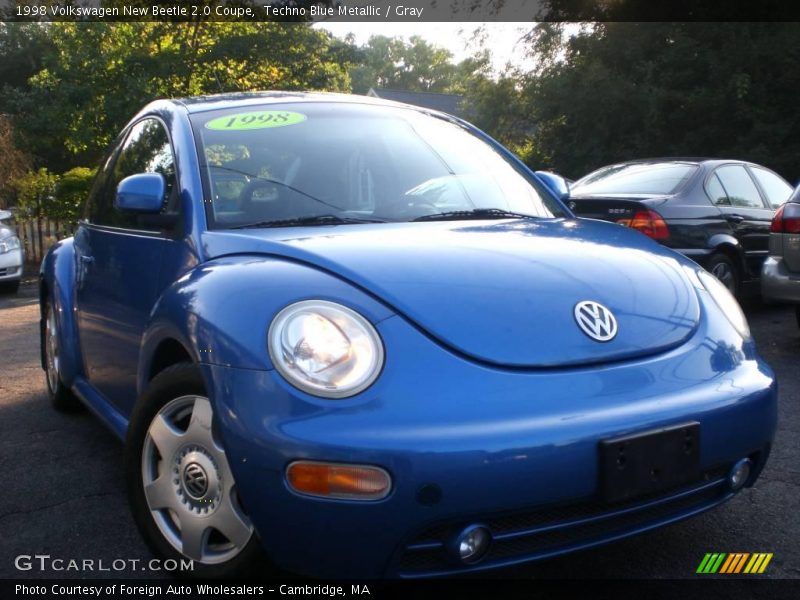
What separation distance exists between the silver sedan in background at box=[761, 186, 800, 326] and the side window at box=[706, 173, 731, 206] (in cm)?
117

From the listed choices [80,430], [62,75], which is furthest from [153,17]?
[80,430]

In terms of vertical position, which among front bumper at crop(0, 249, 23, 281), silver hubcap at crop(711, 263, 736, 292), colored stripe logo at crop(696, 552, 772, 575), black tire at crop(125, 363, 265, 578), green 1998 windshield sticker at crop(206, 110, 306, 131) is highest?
green 1998 windshield sticker at crop(206, 110, 306, 131)

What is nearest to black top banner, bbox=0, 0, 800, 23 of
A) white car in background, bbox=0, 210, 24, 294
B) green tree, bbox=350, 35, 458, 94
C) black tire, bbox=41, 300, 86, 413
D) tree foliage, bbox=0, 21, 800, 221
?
tree foliage, bbox=0, 21, 800, 221

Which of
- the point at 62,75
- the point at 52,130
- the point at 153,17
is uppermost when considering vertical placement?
the point at 153,17

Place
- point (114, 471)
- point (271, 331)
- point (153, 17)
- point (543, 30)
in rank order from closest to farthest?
point (271, 331) → point (114, 471) → point (153, 17) → point (543, 30)

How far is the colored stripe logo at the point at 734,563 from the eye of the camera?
2613 millimetres

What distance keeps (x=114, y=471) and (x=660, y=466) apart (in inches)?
94.8

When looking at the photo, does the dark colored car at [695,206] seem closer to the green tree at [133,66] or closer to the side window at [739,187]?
the side window at [739,187]

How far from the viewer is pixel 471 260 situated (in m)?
2.50

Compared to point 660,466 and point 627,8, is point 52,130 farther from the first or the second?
point 660,466

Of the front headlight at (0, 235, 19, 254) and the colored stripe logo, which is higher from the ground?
the colored stripe logo

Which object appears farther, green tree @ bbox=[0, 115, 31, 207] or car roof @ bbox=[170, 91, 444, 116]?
green tree @ bbox=[0, 115, 31, 207]

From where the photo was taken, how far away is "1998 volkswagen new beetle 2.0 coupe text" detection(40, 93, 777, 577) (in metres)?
1.99

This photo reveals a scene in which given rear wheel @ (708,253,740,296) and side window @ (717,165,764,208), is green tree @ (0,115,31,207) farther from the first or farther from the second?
rear wheel @ (708,253,740,296)
